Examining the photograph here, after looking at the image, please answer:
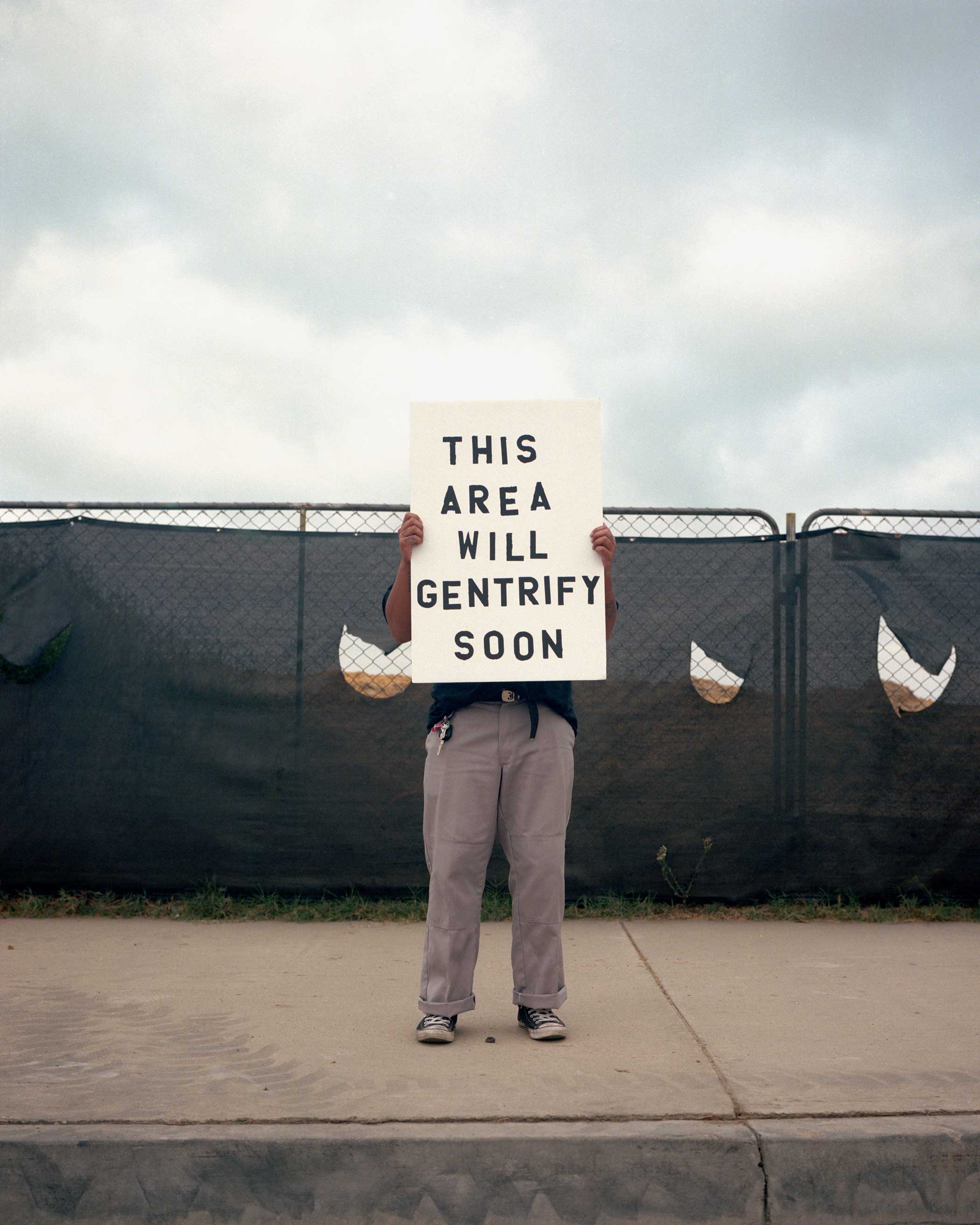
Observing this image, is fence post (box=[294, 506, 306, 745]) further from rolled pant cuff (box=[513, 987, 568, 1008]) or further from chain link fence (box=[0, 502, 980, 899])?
rolled pant cuff (box=[513, 987, 568, 1008])

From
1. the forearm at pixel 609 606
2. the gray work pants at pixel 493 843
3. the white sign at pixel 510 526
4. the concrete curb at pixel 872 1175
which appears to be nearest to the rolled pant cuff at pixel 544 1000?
the gray work pants at pixel 493 843

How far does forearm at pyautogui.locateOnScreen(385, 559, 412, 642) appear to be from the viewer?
3377mm

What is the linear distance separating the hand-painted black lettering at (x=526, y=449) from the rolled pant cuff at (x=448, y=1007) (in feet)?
5.70

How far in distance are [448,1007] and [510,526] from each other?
5.02ft

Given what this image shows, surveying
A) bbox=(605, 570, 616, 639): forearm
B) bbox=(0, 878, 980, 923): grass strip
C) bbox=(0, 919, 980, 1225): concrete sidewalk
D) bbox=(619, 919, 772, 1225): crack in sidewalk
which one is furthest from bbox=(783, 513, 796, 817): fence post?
bbox=(605, 570, 616, 639): forearm

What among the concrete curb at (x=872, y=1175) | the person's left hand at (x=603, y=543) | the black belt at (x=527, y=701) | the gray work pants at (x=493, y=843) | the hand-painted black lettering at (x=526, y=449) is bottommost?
the concrete curb at (x=872, y=1175)

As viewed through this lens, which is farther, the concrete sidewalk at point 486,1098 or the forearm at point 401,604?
the forearm at point 401,604

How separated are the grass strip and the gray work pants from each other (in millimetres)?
1617

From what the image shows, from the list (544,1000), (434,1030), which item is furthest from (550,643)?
(434,1030)

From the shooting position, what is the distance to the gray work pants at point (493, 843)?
3154 millimetres

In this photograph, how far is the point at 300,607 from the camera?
16.1 ft

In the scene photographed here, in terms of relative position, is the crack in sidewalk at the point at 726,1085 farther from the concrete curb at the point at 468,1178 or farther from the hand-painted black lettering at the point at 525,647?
the hand-painted black lettering at the point at 525,647

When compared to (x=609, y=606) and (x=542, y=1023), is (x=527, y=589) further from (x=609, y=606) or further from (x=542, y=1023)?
(x=542, y=1023)

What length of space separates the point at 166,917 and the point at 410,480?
8.74 ft
